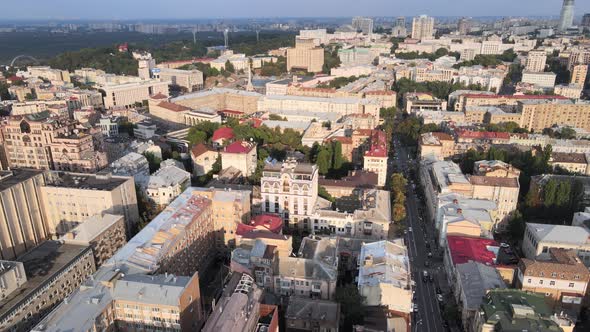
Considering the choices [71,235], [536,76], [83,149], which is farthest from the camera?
[536,76]

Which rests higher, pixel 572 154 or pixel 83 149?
pixel 83 149

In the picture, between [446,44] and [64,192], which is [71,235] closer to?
[64,192]

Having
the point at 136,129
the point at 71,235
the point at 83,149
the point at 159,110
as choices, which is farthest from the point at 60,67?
the point at 71,235

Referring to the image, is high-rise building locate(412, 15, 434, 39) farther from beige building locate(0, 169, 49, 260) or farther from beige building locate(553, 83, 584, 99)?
beige building locate(0, 169, 49, 260)

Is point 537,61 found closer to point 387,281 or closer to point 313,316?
point 387,281

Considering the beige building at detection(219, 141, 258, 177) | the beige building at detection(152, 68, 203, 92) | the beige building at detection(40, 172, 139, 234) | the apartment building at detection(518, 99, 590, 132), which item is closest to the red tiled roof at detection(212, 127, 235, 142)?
the beige building at detection(219, 141, 258, 177)

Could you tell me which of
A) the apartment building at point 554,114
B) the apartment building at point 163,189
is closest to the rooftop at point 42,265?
the apartment building at point 163,189

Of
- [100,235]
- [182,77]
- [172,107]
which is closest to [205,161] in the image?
[100,235]
